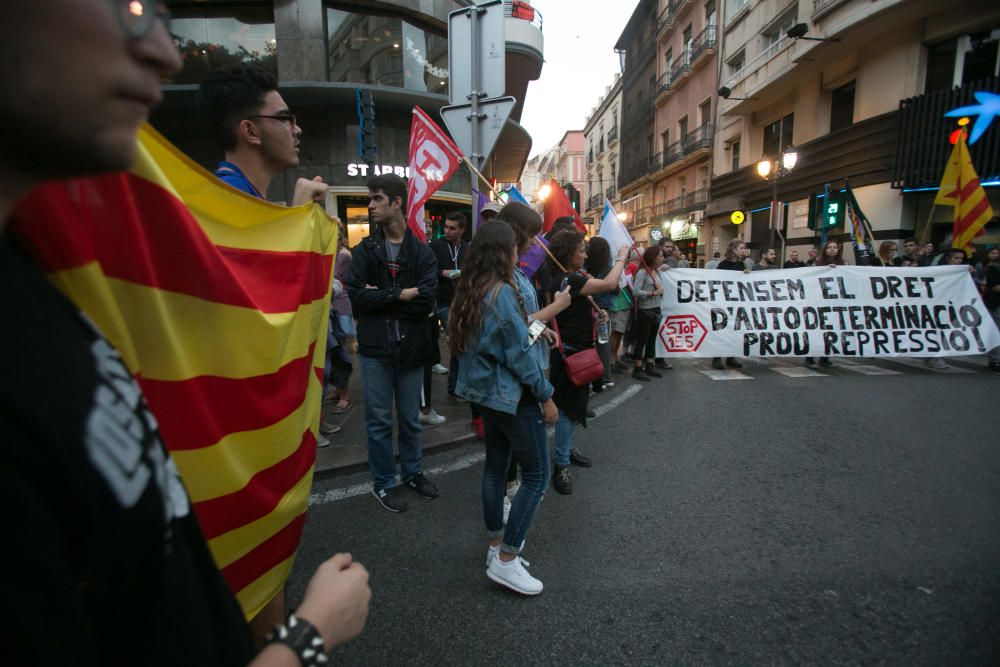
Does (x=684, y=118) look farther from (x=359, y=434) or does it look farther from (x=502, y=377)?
(x=502, y=377)

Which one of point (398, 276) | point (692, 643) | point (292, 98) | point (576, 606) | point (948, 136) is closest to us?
point (692, 643)

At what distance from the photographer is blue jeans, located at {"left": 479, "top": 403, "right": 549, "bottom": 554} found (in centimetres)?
255

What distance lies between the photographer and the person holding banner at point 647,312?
715 centimetres

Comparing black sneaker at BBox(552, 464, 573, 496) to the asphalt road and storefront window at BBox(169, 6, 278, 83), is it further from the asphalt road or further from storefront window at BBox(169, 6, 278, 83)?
storefront window at BBox(169, 6, 278, 83)

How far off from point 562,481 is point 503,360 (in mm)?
1570

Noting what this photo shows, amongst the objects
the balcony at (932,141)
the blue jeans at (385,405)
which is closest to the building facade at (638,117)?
the balcony at (932,141)

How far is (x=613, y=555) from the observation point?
283 centimetres

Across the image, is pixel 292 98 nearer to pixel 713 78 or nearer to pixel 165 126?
pixel 165 126

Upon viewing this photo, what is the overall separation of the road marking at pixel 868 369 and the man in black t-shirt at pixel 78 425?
8.71 metres

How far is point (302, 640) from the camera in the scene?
0.76 meters

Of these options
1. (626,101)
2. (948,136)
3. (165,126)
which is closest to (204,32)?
(165,126)

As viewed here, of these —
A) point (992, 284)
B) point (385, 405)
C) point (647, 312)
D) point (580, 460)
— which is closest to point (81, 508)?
point (385, 405)

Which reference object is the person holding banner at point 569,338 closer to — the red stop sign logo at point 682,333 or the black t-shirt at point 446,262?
the black t-shirt at point 446,262

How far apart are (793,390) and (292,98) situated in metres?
13.2
